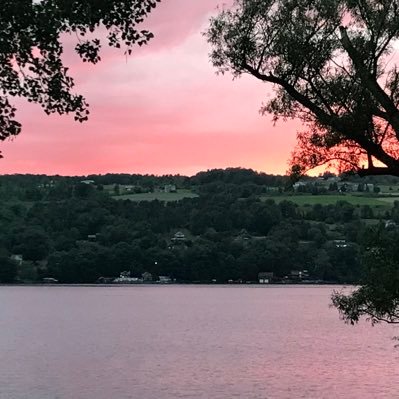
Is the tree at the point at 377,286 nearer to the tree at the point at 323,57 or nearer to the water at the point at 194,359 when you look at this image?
the tree at the point at 323,57

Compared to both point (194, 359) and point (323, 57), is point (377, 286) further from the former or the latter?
point (194, 359)

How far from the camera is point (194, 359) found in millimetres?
84500

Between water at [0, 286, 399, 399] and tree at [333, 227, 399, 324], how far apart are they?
33298 millimetres

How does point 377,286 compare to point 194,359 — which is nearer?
point 377,286

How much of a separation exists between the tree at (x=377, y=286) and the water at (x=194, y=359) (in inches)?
1311

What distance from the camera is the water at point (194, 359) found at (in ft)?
204

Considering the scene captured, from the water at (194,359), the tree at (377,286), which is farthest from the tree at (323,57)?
the water at (194,359)

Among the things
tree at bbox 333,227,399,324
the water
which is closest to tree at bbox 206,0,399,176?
tree at bbox 333,227,399,324

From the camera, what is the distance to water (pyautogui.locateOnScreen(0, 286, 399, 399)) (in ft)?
204

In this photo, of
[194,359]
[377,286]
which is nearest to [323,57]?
[377,286]

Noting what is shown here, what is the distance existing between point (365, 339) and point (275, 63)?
104103mm

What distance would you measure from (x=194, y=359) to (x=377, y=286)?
62832mm

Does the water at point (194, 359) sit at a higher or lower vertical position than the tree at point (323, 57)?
lower

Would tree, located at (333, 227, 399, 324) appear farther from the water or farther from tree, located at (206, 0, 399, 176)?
the water
